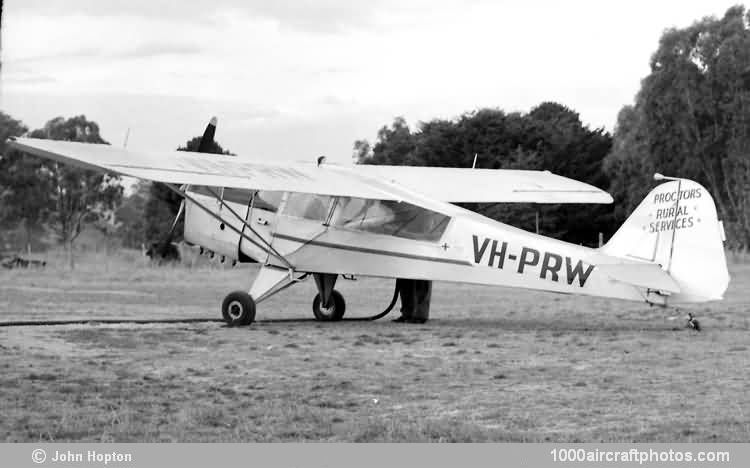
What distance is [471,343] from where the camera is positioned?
1361 centimetres

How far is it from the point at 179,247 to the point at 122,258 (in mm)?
1890

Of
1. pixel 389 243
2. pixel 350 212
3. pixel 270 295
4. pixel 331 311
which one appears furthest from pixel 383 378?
pixel 331 311

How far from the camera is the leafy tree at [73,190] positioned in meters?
68.6

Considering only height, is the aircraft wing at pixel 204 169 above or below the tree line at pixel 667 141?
below

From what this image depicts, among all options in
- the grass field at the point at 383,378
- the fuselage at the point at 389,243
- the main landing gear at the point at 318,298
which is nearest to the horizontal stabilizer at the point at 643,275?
the fuselage at the point at 389,243

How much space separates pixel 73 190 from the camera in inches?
2805

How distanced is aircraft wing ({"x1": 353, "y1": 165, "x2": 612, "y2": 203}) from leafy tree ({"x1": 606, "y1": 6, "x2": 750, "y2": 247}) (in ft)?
133

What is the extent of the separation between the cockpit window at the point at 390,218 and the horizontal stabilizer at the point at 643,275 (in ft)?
7.77

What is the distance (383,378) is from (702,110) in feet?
167

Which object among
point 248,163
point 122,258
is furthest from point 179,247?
point 248,163

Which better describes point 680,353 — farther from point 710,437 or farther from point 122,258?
point 122,258

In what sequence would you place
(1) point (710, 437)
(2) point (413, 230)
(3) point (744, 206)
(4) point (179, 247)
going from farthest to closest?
1. (3) point (744, 206)
2. (4) point (179, 247)
3. (2) point (413, 230)
4. (1) point (710, 437)

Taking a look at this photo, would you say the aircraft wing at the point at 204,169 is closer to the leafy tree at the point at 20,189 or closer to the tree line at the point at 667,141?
the tree line at the point at 667,141
